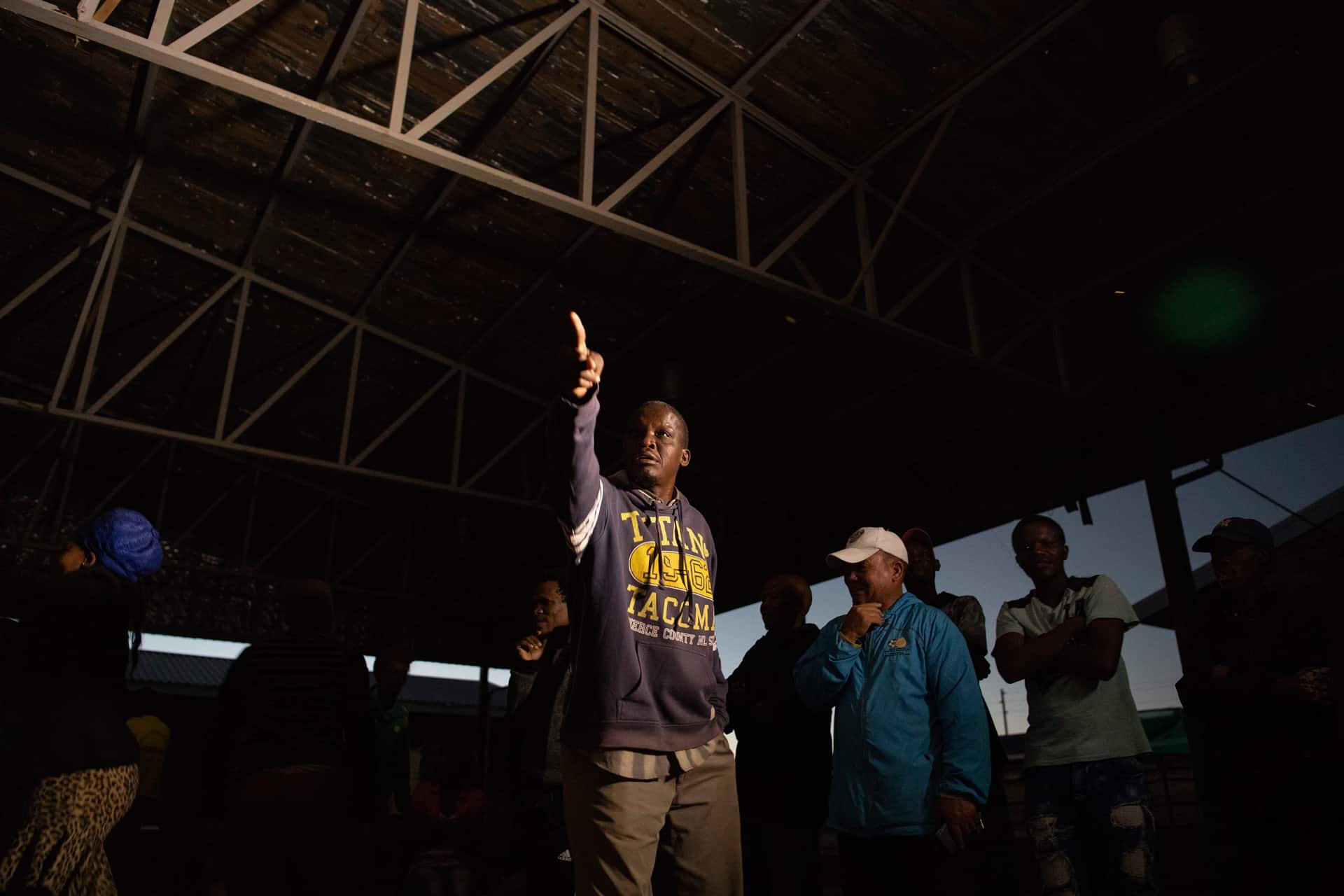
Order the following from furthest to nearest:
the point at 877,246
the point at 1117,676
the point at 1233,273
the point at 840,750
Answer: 1. the point at 1233,273
2. the point at 877,246
3. the point at 1117,676
4. the point at 840,750

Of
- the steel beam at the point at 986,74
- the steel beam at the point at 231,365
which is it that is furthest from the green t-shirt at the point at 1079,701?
the steel beam at the point at 231,365

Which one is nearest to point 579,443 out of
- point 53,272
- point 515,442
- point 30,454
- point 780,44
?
point 780,44

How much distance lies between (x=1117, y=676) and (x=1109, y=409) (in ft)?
15.0

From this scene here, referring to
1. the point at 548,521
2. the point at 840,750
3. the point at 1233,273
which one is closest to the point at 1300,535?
the point at 1233,273

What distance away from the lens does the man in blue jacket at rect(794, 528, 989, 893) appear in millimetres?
2674

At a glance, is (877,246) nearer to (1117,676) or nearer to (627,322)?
(627,322)

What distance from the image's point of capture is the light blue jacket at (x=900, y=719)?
106 inches

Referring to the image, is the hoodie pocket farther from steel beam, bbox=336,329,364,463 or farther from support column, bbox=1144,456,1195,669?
steel beam, bbox=336,329,364,463

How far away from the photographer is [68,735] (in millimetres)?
2604

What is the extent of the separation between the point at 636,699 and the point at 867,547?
50.9 inches

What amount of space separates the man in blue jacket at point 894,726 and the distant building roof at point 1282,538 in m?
6.46

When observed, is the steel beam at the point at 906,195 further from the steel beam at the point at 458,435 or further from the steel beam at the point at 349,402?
the steel beam at the point at 349,402

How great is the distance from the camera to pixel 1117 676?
3.22 m

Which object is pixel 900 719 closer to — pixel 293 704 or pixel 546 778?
pixel 546 778
